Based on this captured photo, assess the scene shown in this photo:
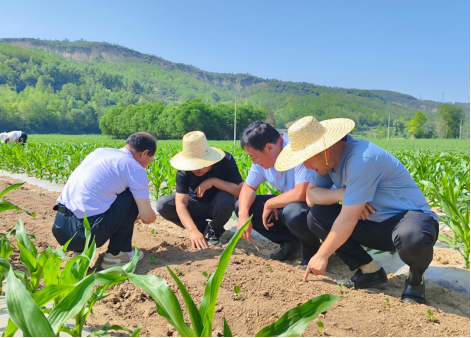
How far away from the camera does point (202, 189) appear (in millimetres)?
3566

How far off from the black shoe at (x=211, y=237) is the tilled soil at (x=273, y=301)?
Result: 0.22 meters

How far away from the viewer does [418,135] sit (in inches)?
3344

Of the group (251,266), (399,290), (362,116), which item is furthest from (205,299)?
(362,116)

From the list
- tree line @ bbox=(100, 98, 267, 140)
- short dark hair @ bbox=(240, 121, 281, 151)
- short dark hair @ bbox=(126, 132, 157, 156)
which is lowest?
tree line @ bbox=(100, 98, 267, 140)

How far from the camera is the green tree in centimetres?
8275

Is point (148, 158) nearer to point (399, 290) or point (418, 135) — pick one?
point (399, 290)

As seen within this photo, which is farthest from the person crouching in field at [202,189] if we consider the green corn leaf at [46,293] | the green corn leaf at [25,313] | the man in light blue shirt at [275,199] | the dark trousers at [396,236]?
the green corn leaf at [25,313]

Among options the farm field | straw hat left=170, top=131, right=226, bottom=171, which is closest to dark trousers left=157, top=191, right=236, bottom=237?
the farm field

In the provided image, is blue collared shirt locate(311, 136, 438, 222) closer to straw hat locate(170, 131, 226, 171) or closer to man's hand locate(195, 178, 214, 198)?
straw hat locate(170, 131, 226, 171)

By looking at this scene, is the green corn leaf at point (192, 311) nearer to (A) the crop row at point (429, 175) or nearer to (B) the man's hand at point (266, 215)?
(B) the man's hand at point (266, 215)

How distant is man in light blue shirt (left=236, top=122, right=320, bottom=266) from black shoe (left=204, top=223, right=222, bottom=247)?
0.39 metres

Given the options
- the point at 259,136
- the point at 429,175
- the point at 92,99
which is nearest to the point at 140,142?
the point at 259,136

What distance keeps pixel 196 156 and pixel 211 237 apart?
784 millimetres

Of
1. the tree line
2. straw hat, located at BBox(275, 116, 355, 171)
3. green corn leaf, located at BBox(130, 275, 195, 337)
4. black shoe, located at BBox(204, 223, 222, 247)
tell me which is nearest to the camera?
green corn leaf, located at BBox(130, 275, 195, 337)
